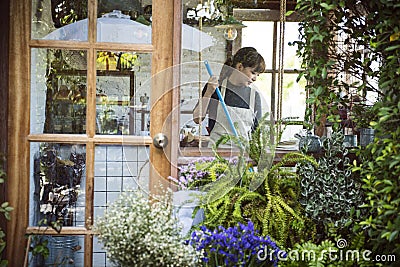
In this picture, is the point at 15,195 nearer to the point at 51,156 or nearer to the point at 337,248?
the point at 51,156

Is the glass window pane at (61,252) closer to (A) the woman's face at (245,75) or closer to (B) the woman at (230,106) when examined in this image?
(B) the woman at (230,106)

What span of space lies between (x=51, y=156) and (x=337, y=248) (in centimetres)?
154

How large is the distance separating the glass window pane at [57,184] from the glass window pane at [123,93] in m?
0.22

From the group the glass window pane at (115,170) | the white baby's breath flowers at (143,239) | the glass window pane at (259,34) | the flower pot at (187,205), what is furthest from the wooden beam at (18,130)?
the glass window pane at (259,34)

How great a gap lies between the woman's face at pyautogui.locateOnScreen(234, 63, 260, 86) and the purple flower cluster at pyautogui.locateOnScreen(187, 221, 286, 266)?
5.19ft

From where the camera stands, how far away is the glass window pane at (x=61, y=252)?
3012 mm

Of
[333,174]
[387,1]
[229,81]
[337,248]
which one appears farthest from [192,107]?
[387,1]

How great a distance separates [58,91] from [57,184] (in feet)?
1.64

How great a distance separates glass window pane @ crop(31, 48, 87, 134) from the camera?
3000mm

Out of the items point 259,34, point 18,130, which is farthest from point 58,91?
point 259,34

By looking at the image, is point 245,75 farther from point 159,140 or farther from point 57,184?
point 57,184

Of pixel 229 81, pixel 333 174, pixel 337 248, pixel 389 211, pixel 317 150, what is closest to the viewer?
pixel 389 211

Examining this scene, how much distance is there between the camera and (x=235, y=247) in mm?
2533

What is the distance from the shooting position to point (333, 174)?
2.91 metres
